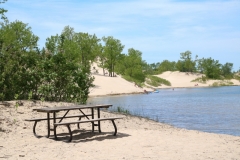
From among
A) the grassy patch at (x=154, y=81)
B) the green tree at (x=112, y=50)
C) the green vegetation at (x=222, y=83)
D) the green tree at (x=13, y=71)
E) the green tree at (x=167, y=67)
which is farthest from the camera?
the green tree at (x=167, y=67)

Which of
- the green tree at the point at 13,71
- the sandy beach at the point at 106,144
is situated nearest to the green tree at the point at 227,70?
the green tree at the point at 13,71

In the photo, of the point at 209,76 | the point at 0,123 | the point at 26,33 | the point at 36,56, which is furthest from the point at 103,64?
the point at 0,123

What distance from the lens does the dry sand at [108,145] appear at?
803 centimetres

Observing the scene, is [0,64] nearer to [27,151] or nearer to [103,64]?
[27,151]

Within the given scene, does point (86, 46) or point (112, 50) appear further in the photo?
point (112, 50)

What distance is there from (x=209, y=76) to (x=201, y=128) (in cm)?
8982

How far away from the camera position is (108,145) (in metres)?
9.16

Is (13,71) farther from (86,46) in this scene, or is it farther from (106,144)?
(86,46)

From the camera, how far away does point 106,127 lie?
12172 millimetres

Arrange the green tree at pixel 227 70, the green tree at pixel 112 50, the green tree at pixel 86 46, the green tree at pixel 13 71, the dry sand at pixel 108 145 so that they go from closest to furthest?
the dry sand at pixel 108 145 → the green tree at pixel 13 71 → the green tree at pixel 86 46 → the green tree at pixel 112 50 → the green tree at pixel 227 70

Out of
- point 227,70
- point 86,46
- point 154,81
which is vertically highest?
point 86,46

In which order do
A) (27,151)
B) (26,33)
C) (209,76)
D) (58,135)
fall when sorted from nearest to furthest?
(27,151) < (58,135) < (26,33) < (209,76)

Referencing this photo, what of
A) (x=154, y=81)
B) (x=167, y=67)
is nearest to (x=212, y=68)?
(x=154, y=81)

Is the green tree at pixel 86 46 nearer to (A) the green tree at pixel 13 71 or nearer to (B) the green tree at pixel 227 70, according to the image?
(A) the green tree at pixel 13 71
